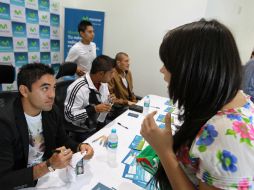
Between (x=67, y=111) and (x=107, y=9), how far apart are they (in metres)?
2.86

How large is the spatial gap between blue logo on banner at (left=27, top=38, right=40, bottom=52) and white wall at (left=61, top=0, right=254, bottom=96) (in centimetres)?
72

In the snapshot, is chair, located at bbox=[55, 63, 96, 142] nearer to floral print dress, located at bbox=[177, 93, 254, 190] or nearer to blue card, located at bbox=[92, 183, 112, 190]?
blue card, located at bbox=[92, 183, 112, 190]

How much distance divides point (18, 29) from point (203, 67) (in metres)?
3.31

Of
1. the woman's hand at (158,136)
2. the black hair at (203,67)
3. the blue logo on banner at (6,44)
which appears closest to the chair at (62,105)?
the woman's hand at (158,136)

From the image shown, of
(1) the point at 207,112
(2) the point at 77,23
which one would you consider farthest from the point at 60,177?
(2) the point at 77,23

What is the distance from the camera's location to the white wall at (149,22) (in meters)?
3.50

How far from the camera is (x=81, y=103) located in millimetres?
1808

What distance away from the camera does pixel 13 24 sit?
3055 mm

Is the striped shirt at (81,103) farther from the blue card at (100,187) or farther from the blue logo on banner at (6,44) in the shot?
the blue logo on banner at (6,44)

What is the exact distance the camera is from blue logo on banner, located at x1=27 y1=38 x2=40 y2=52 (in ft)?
11.0

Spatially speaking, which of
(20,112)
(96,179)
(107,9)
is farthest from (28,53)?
(96,179)

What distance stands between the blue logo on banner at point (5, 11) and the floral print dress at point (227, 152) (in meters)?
3.26

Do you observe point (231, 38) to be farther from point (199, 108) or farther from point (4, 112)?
point (4, 112)

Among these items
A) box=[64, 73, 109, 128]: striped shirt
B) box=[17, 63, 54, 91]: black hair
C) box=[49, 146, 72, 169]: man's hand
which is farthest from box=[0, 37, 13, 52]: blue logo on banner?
box=[49, 146, 72, 169]: man's hand
